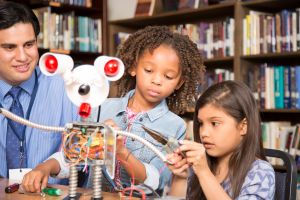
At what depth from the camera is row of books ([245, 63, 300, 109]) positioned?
3.31 meters

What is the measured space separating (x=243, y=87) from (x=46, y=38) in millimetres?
2628

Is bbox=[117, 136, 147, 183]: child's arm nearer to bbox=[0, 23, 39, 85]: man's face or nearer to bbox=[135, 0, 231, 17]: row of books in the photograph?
bbox=[0, 23, 39, 85]: man's face

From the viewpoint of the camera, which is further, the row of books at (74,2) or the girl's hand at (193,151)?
the row of books at (74,2)

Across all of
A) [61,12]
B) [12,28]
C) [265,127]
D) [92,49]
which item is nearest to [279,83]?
[265,127]

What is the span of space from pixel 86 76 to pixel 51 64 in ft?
0.24

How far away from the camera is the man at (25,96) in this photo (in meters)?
1.66

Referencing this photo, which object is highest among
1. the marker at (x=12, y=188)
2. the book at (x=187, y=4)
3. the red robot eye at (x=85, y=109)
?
the book at (x=187, y=4)

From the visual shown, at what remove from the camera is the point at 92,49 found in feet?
13.7

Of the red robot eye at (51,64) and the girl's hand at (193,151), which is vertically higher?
the red robot eye at (51,64)

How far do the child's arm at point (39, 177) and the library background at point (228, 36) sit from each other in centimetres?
188

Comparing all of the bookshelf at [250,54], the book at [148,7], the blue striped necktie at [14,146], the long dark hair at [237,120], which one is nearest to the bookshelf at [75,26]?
the book at [148,7]

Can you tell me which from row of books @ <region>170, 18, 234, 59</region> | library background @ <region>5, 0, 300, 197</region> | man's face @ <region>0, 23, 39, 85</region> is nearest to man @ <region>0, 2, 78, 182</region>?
man's face @ <region>0, 23, 39, 85</region>

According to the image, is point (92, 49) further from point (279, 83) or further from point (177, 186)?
point (177, 186)

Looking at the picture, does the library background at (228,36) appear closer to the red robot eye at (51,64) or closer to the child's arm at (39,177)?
the child's arm at (39,177)
